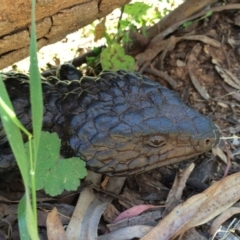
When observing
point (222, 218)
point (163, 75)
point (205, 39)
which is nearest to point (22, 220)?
point (222, 218)

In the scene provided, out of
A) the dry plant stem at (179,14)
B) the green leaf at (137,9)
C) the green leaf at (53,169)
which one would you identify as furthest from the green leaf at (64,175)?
the dry plant stem at (179,14)

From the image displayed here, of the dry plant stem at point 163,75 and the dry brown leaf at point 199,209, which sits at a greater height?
the dry plant stem at point 163,75

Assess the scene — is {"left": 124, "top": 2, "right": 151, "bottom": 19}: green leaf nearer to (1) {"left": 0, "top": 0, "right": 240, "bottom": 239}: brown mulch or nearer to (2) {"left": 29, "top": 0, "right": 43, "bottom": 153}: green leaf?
(1) {"left": 0, "top": 0, "right": 240, "bottom": 239}: brown mulch

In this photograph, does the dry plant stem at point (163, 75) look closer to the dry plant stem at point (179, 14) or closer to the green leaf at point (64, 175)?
the dry plant stem at point (179, 14)

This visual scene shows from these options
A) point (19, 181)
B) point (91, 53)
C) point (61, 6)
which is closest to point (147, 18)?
point (91, 53)

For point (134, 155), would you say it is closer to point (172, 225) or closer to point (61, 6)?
point (172, 225)

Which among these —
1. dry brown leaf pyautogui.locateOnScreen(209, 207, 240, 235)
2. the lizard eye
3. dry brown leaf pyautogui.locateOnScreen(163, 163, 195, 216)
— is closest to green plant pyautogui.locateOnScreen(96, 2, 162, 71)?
dry brown leaf pyautogui.locateOnScreen(163, 163, 195, 216)
